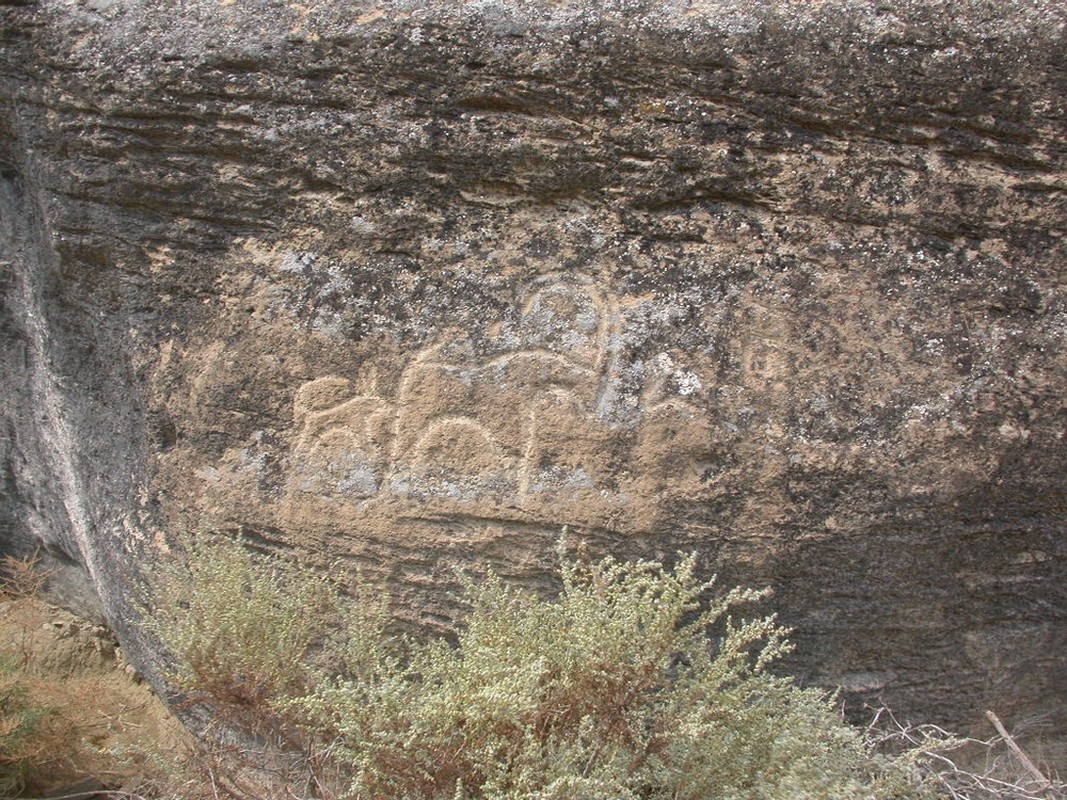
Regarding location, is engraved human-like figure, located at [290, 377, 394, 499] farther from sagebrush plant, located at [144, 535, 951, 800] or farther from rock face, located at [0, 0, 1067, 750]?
sagebrush plant, located at [144, 535, 951, 800]

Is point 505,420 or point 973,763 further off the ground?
point 505,420

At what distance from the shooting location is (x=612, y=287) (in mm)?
2752

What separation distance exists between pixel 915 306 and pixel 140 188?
2.01 meters

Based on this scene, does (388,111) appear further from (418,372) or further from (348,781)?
(348,781)

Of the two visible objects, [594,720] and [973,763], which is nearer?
[594,720]

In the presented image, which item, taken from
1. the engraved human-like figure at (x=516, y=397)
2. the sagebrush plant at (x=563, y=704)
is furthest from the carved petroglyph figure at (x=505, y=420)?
the sagebrush plant at (x=563, y=704)

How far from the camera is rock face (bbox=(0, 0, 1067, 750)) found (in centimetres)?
262

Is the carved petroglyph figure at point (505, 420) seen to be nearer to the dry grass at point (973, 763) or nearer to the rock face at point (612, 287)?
the rock face at point (612, 287)

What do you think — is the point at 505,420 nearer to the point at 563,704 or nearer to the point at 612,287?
the point at 612,287

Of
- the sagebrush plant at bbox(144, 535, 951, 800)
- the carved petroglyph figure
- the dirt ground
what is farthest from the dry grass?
the dirt ground

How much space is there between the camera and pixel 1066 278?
2615mm

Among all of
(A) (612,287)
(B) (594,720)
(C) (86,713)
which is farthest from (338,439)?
(C) (86,713)

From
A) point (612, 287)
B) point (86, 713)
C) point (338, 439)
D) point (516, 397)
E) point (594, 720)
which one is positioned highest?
point (612, 287)

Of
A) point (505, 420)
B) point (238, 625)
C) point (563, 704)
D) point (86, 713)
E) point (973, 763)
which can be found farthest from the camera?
point (86, 713)
